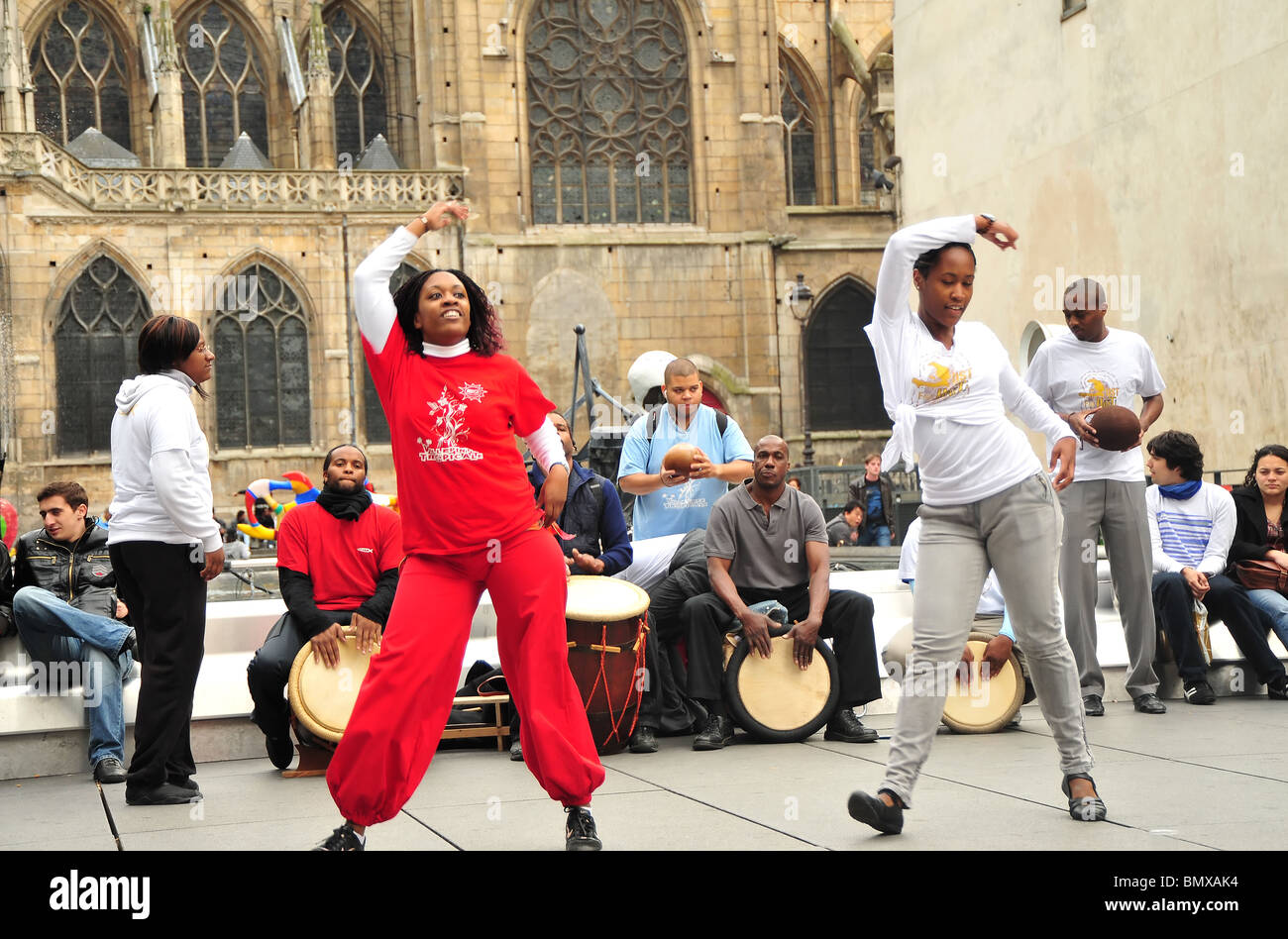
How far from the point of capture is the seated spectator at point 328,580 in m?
6.99

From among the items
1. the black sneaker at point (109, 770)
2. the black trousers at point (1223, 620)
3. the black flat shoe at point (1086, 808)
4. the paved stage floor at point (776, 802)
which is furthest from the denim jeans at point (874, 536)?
the black flat shoe at point (1086, 808)

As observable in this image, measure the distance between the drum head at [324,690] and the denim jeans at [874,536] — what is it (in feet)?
43.0

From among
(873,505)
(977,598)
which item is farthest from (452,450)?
(873,505)

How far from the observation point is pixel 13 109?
31.9 meters

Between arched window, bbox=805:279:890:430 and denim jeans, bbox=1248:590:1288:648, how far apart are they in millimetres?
28985

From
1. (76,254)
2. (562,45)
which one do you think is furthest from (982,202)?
(76,254)

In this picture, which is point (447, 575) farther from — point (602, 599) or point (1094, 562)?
point (1094, 562)

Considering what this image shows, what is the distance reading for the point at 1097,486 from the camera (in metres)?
7.90

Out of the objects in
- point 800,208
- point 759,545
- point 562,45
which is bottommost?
point 759,545

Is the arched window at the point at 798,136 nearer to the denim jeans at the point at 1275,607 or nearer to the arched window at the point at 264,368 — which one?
the arched window at the point at 264,368

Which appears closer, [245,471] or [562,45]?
[245,471]

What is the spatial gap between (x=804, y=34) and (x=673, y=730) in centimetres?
3651

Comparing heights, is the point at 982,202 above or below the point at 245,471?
above
